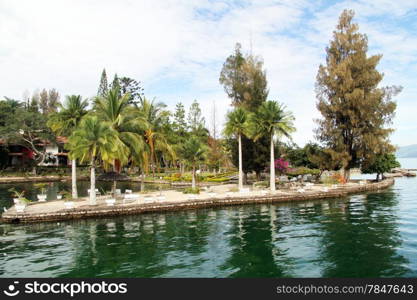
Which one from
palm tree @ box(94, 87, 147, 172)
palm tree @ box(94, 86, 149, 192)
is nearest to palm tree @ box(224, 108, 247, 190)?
palm tree @ box(94, 86, 149, 192)

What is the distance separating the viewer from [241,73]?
5181cm

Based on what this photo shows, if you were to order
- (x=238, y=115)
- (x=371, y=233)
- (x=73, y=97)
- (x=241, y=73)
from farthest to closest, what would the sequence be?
1. (x=241, y=73)
2. (x=238, y=115)
3. (x=73, y=97)
4. (x=371, y=233)

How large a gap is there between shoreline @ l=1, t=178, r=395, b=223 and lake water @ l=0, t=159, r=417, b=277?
3.35 feet

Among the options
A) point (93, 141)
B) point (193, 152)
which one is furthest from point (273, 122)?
point (93, 141)

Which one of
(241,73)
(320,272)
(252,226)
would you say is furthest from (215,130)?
(320,272)

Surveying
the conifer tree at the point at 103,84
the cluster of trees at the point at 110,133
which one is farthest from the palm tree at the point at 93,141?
the conifer tree at the point at 103,84

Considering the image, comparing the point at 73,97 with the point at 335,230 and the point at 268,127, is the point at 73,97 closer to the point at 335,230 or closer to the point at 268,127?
the point at 268,127

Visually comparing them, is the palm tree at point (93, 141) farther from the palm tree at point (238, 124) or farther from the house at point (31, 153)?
the house at point (31, 153)

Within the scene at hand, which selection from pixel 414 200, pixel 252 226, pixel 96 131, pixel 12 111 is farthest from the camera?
pixel 12 111

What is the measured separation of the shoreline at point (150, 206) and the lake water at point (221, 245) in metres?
1.02

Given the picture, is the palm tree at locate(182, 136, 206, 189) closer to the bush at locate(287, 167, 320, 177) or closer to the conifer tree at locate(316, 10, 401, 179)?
the conifer tree at locate(316, 10, 401, 179)

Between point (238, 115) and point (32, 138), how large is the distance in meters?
50.8

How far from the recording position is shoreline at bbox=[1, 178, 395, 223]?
963 inches

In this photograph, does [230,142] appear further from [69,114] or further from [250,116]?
[69,114]
